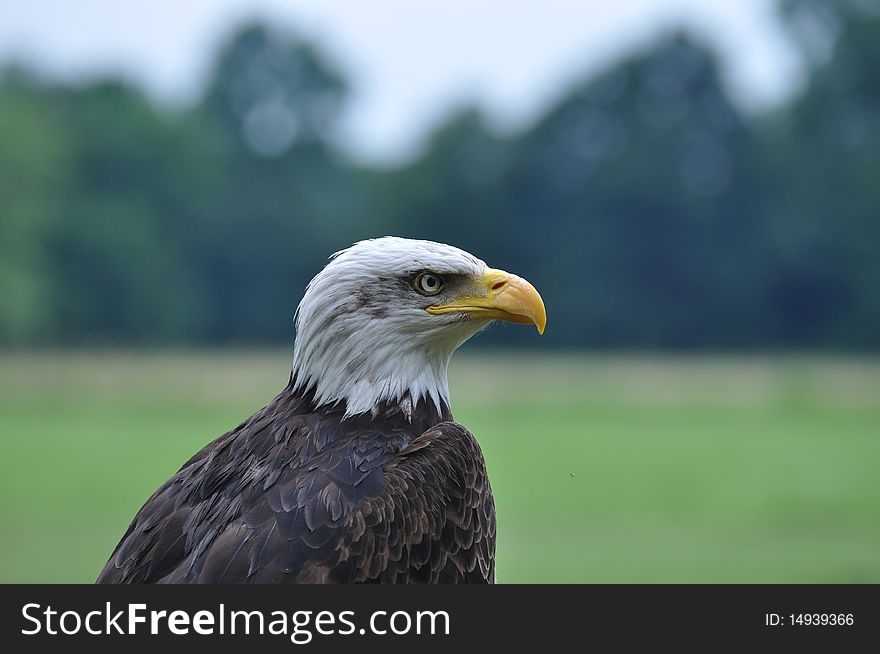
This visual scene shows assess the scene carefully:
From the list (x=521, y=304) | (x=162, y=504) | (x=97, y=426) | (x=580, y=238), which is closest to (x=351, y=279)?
(x=521, y=304)

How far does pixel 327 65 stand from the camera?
86.6 metres

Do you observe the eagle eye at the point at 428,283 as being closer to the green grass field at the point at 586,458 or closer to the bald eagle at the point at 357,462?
the bald eagle at the point at 357,462

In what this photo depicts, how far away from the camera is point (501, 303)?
5.41 metres

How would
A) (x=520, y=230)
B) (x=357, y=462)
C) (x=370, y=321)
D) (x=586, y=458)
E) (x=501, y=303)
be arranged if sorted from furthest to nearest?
(x=520, y=230), (x=586, y=458), (x=501, y=303), (x=370, y=321), (x=357, y=462)

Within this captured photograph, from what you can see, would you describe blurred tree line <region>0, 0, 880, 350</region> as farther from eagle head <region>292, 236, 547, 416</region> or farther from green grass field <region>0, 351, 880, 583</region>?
eagle head <region>292, 236, 547, 416</region>

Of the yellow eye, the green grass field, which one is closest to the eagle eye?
the yellow eye

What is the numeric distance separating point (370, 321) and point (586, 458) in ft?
76.0

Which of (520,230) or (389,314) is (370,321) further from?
(520,230)

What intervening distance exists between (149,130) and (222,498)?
70991mm

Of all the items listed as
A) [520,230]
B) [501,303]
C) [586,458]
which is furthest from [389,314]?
[520,230]

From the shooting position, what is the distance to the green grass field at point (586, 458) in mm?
17203

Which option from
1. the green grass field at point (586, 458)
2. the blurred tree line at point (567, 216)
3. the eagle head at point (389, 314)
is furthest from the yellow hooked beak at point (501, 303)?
the blurred tree line at point (567, 216)

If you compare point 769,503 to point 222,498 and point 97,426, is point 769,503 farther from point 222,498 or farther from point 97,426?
point 222,498

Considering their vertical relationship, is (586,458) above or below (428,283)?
above
